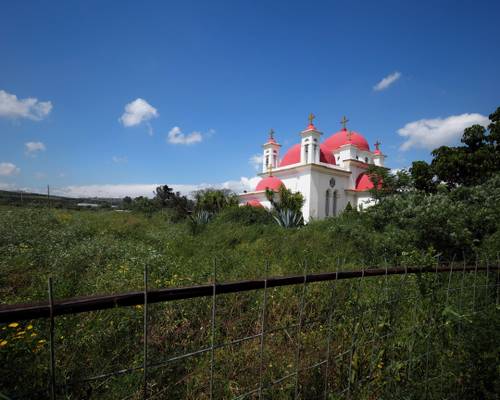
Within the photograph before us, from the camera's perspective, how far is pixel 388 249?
5.92 meters

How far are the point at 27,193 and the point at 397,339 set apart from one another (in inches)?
978

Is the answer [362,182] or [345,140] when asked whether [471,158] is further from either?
[345,140]

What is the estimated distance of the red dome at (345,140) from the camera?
2239 cm

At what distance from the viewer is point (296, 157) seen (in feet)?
65.9

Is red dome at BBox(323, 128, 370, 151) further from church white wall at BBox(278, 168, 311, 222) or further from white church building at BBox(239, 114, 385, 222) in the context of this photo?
church white wall at BBox(278, 168, 311, 222)

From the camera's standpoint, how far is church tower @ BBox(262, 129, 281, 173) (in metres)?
22.0

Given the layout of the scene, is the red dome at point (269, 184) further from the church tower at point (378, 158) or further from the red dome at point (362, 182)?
the church tower at point (378, 158)

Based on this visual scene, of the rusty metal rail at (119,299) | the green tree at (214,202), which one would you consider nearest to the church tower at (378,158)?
the green tree at (214,202)

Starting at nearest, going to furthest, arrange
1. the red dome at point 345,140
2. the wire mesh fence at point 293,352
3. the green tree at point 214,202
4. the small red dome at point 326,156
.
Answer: the wire mesh fence at point 293,352 → the green tree at point 214,202 → the small red dome at point 326,156 → the red dome at point 345,140

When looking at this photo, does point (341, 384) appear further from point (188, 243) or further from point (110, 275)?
point (188, 243)

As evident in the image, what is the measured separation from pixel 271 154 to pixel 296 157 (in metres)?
2.57

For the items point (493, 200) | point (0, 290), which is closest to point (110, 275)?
point (0, 290)

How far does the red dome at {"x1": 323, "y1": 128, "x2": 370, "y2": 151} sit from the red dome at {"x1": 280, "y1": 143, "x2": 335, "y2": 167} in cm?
186

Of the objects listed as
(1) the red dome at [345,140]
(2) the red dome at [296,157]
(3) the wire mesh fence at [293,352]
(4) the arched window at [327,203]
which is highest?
(1) the red dome at [345,140]
